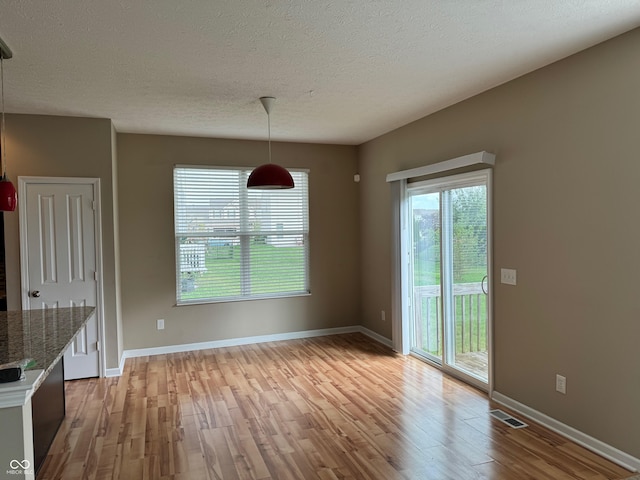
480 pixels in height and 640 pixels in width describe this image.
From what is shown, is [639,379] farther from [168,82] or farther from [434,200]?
[168,82]

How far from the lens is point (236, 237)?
19.0 feet

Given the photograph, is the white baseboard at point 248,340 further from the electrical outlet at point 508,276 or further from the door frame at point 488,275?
the electrical outlet at point 508,276

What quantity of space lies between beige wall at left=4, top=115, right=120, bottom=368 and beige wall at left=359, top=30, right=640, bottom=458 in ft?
12.1

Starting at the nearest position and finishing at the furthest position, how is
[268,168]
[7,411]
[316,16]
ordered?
[7,411]
[316,16]
[268,168]

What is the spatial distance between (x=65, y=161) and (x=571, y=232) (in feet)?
15.3

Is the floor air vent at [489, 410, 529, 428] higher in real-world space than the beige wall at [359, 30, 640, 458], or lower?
lower

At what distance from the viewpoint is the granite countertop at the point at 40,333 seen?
2.24 meters

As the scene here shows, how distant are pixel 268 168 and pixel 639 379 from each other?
3.04 metres

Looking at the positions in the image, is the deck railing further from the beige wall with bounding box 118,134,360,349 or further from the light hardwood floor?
the beige wall with bounding box 118,134,360,349

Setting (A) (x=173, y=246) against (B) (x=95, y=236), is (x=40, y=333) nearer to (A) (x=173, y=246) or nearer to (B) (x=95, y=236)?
(B) (x=95, y=236)

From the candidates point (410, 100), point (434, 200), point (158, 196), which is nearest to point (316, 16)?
point (410, 100)

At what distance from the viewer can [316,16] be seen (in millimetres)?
2428

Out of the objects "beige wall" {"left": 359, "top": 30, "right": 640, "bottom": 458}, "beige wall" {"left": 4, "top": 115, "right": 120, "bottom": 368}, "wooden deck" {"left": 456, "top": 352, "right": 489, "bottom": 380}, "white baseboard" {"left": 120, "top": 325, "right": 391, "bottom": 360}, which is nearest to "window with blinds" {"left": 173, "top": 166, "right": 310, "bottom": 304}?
"white baseboard" {"left": 120, "top": 325, "right": 391, "bottom": 360}

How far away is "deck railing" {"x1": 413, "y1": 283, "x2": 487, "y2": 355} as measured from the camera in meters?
4.12
